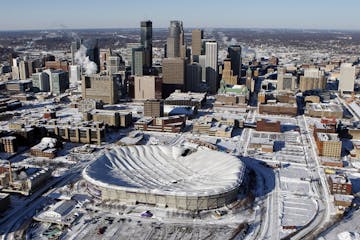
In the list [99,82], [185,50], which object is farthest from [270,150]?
[185,50]

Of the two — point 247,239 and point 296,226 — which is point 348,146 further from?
point 247,239

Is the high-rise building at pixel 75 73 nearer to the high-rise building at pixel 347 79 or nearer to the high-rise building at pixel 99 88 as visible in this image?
the high-rise building at pixel 99 88

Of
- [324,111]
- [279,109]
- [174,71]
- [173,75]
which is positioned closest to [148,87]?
[173,75]

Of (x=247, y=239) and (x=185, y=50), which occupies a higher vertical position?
(x=185, y=50)

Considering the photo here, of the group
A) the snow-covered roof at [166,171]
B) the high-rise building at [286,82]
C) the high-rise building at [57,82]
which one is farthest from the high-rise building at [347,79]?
the high-rise building at [57,82]

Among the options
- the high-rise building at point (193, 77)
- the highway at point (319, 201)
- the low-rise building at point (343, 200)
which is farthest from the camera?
the high-rise building at point (193, 77)

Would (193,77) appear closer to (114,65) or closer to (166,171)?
(114,65)

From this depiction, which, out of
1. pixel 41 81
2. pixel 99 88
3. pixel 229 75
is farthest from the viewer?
pixel 229 75
